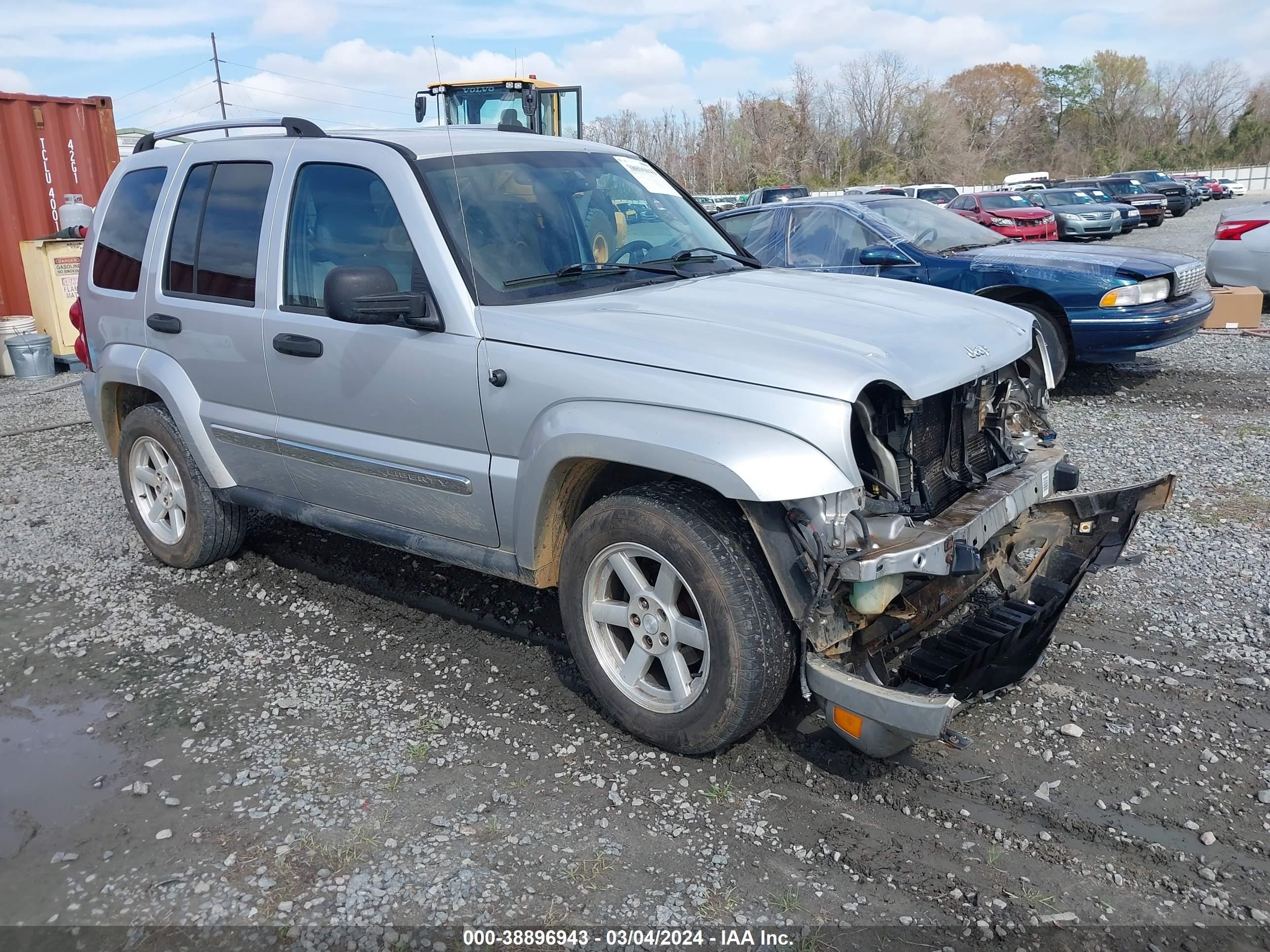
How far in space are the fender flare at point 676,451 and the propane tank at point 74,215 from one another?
10.7 metres

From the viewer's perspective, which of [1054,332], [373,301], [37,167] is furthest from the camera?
[37,167]

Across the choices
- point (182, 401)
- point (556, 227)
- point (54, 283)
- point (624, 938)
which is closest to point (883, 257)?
point (556, 227)

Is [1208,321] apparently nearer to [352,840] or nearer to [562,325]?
[562,325]

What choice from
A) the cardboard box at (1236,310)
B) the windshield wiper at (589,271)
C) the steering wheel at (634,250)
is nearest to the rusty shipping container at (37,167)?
the steering wheel at (634,250)

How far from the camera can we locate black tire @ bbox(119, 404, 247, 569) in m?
5.09

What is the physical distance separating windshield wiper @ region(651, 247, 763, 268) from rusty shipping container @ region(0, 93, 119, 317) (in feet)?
33.2

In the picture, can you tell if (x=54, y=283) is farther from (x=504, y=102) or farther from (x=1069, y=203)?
(x=1069, y=203)

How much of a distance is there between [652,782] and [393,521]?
158 centimetres

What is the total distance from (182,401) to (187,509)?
2.28 ft

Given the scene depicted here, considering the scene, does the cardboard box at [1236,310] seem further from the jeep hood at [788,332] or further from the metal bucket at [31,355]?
the metal bucket at [31,355]

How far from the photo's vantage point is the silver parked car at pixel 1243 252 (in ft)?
38.6

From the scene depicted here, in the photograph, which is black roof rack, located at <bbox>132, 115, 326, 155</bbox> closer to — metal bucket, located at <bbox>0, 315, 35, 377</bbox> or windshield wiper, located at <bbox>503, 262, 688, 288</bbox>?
windshield wiper, located at <bbox>503, 262, 688, 288</bbox>

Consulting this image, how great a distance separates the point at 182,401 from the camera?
4812 millimetres

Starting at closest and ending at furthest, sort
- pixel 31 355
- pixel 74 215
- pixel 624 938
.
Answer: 1. pixel 624 938
2. pixel 31 355
3. pixel 74 215
